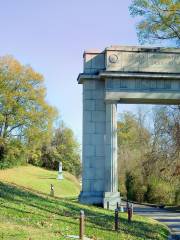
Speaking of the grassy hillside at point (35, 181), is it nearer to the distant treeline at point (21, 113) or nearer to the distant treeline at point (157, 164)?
the distant treeline at point (21, 113)

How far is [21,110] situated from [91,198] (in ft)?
111

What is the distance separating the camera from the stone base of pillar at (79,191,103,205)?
25.4 metres

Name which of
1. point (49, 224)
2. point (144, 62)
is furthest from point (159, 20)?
point (49, 224)

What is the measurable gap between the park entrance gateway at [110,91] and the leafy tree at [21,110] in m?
31.4

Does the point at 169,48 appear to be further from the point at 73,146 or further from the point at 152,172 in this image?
the point at 73,146

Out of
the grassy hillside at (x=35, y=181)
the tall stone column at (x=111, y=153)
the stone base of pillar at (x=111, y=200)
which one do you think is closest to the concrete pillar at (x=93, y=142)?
the tall stone column at (x=111, y=153)

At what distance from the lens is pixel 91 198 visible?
83.8ft

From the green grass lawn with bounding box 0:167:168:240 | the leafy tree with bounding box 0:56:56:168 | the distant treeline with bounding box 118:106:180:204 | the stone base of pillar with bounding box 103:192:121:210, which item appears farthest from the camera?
the leafy tree with bounding box 0:56:56:168

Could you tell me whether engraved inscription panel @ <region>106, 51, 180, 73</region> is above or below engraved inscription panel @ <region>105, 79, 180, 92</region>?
above

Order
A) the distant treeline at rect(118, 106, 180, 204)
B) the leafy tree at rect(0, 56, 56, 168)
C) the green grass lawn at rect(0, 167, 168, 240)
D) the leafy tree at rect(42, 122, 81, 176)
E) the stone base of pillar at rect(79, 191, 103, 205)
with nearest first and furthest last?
the green grass lawn at rect(0, 167, 168, 240) < the stone base of pillar at rect(79, 191, 103, 205) < the distant treeline at rect(118, 106, 180, 204) < the leafy tree at rect(0, 56, 56, 168) < the leafy tree at rect(42, 122, 81, 176)

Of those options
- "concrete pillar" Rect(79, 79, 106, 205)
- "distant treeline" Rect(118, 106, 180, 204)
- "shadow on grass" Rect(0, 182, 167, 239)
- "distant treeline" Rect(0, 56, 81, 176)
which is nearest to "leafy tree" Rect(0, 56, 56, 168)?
"distant treeline" Rect(0, 56, 81, 176)

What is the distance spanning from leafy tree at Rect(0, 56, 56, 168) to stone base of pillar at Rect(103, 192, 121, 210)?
108 feet

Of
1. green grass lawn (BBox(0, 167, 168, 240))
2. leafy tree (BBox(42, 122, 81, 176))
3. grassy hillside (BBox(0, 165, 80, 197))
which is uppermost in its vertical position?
leafy tree (BBox(42, 122, 81, 176))

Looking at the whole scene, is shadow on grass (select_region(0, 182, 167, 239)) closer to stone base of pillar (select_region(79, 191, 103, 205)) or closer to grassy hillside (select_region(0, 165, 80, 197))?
stone base of pillar (select_region(79, 191, 103, 205))
